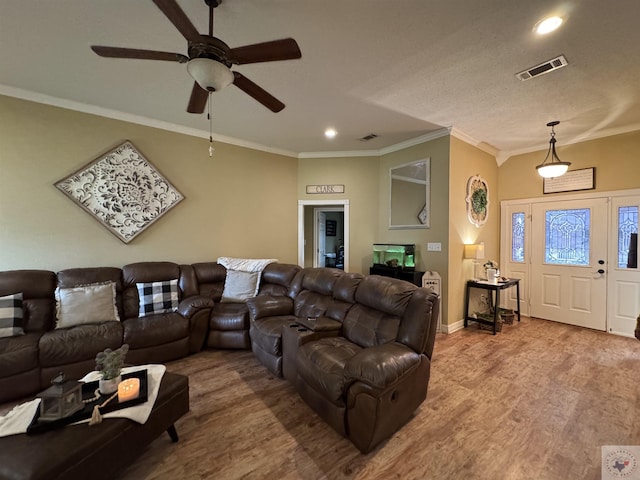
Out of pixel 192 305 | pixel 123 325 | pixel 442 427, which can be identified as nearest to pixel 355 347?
pixel 442 427

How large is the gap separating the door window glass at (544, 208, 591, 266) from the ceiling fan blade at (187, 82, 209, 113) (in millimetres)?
5358

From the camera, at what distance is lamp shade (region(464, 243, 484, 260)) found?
4.00 metres

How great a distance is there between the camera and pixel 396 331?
7.20 feet

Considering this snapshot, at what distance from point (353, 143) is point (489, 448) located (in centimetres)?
411

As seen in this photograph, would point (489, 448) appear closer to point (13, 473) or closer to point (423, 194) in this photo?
point (13, 473)

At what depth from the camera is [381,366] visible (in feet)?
5.54

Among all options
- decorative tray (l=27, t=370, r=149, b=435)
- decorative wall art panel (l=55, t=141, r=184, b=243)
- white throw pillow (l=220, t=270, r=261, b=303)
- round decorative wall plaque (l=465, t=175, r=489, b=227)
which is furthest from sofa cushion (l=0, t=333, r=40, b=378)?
round decorative wall plaque (l=465, t=175, r=489, b=227)

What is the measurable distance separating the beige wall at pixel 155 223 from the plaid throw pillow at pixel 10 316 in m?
0.69

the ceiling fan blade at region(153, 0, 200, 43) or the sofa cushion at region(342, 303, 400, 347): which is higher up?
the ceiling fan blade at region(153, 0, 200, 43)

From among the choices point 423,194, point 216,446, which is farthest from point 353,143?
point 216,446

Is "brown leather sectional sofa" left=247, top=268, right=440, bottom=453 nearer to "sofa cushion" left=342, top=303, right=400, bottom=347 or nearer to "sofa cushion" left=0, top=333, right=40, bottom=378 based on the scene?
"sofa cushion" left=342, top=303, right=400, bottom=347

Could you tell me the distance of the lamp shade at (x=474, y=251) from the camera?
13.1 feet

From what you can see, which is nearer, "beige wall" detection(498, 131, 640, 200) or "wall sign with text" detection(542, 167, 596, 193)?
"beige wall" detection(498, 131, 640, 200)

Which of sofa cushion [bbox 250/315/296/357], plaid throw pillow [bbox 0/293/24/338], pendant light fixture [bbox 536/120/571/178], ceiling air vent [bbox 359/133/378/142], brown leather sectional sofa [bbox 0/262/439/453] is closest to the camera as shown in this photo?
brown leather sectional sofa [bbox 0/262/439/453]
